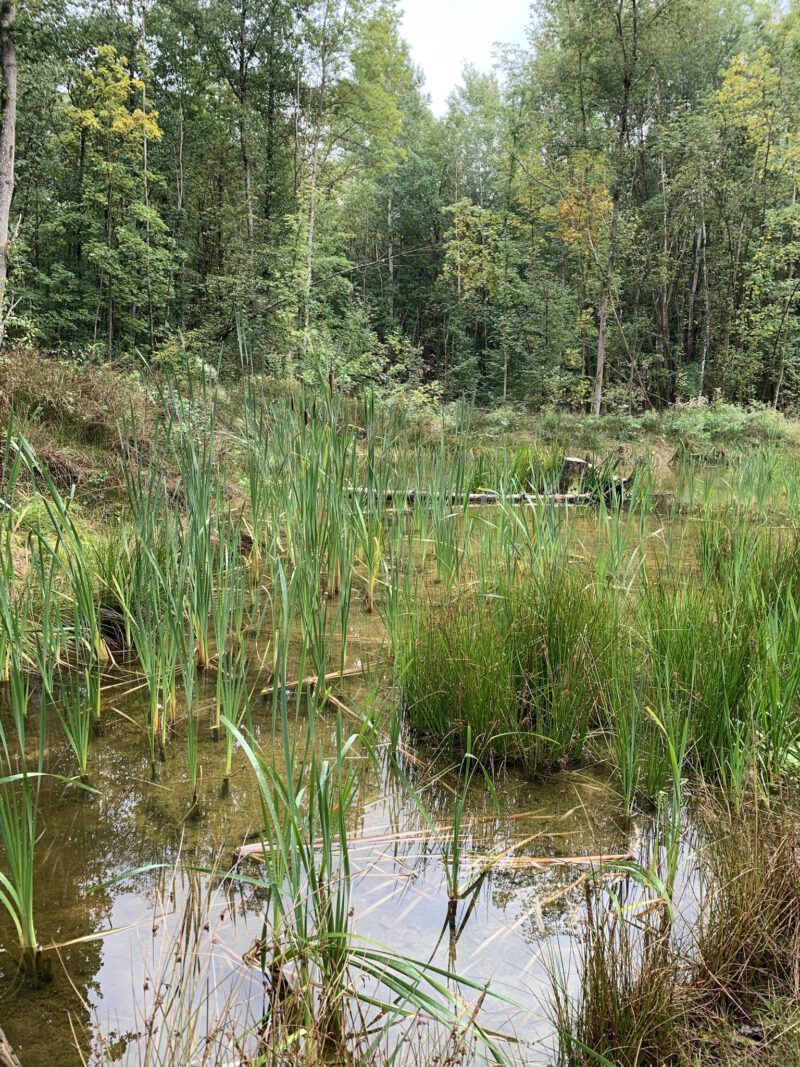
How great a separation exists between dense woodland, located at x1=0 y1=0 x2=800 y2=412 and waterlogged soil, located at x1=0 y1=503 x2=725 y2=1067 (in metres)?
9.08

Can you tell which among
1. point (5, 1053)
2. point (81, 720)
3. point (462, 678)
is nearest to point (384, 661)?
point (462, 678)

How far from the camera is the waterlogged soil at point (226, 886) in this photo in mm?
993

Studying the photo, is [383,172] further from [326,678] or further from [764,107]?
[326,678]

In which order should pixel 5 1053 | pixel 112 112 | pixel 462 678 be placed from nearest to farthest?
pixel 5 1053 → pixel 462 678 → pixel 112 112

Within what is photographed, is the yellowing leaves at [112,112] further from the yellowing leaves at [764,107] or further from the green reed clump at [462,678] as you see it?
the green reed clump at [462,678]

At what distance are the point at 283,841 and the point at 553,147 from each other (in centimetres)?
1938

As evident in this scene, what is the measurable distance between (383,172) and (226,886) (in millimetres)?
19101

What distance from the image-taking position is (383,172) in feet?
56.3

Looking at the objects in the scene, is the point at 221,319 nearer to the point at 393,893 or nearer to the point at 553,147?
the point at 553,147

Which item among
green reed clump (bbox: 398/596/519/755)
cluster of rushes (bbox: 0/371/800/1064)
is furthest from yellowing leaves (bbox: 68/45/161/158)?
green reed clump (bbox: 398/596/519/755)

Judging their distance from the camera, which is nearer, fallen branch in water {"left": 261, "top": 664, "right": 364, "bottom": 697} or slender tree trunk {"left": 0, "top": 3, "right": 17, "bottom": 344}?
fallen branch in water {"left": 261, "top": 664, "right": 364, "bottom": 697}

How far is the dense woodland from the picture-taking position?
1248 cm

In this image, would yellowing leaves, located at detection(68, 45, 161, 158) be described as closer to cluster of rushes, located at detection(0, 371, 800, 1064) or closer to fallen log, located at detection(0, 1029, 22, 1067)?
cluster of rushes, located at detection(0, 371, 800, 1064)

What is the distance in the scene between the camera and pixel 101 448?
496cm
